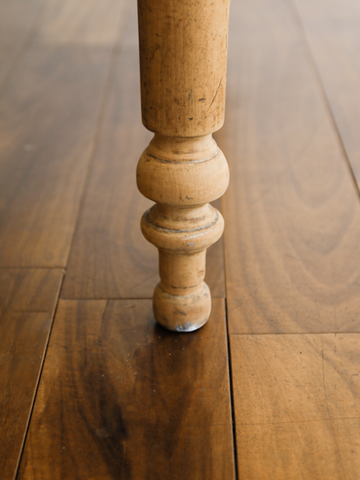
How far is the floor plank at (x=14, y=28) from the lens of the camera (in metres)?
1.33

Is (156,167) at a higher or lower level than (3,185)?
higher

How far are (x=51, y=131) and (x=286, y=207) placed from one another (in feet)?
1.66

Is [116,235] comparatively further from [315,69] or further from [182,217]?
[315,69]

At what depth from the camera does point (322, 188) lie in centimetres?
84

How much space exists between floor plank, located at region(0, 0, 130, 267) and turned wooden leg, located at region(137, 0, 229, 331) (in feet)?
0.75

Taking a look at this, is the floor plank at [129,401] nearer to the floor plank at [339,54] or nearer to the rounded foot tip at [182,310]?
the rounded foot tip at [182,310]

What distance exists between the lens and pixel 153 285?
65 cm

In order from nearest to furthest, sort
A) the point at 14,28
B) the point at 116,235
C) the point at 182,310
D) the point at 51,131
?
the point at 182,310
the point at 116,235
the point at 51,131
the point at 14,28

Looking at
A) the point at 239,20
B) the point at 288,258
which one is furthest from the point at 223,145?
the point at 239,20

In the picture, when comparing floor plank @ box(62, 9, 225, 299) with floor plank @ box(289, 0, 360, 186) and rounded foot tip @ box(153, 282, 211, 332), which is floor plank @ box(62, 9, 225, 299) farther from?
floor plank @ box(289, 0, 360, 186)

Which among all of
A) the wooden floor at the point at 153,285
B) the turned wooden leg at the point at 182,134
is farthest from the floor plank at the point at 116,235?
the turned wooden leg at the point at 182,134

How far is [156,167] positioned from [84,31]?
124cm

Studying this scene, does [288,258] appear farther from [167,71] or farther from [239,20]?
[239,20]

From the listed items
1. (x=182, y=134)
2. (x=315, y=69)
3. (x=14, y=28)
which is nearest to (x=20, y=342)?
(x=182, y=134)
